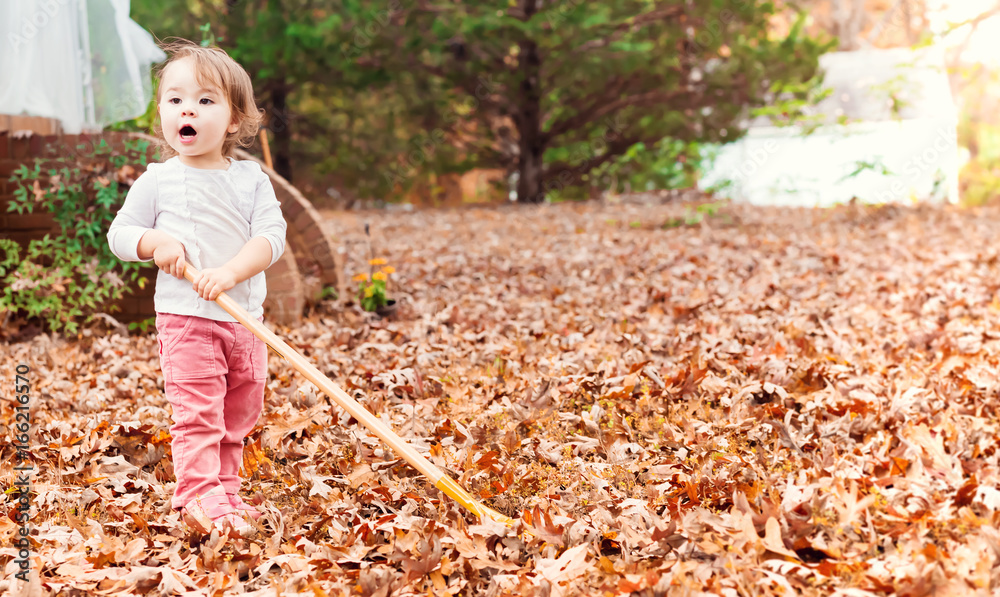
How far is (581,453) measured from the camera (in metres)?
2.76

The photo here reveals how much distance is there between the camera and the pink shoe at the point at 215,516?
2213 mm

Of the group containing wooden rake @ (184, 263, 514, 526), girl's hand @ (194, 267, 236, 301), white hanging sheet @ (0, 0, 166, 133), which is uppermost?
white hanging sheet @ (0, 0, 166, 133)

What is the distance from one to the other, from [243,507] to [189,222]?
87 centimetres

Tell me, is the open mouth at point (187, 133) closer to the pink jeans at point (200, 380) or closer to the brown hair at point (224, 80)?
the brown hair at point (224, 80)

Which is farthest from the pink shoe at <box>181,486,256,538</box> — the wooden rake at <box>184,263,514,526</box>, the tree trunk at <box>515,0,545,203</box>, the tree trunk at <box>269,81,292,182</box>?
the tree trunk at <box>269,81,292,182</box>

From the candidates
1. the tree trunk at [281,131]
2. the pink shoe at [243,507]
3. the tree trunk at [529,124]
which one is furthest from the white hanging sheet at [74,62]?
the tree trunk at [281,131]

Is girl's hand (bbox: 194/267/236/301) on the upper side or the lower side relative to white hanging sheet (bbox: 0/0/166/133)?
lower

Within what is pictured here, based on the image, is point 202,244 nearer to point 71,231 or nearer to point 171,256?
point 171,256

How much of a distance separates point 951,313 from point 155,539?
4.36 metres

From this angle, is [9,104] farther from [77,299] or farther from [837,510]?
[837,510]

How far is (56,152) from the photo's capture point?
4.53 m

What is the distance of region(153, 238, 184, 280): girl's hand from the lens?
6.88ft

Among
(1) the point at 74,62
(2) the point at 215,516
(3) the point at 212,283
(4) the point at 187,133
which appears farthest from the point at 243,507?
(1) the point at 74,62

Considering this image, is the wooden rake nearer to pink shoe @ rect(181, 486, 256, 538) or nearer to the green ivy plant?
pink shoe @ rect(181, 486, 256, 538)
